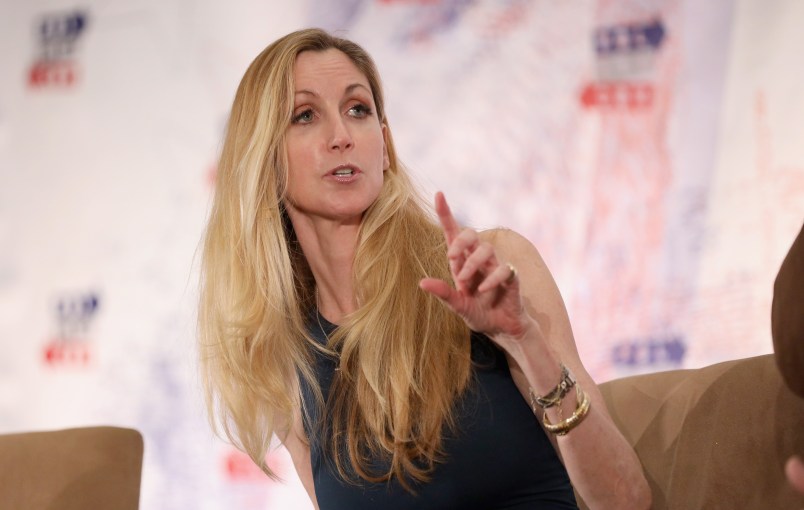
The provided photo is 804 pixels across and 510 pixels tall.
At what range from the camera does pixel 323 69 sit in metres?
1.67

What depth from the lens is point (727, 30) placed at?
2260 mm

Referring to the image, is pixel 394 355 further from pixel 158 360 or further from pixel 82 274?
pixel 82 274

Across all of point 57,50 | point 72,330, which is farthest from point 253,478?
point 57,50

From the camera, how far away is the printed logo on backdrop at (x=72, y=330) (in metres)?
2.76

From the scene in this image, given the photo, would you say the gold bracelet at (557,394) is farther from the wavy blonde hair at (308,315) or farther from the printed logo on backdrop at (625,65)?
the printed logo on backdrop at (625,65)

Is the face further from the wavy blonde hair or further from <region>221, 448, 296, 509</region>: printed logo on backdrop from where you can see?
<region>221, 448, 296, 509</region>: printed logo on backdrop

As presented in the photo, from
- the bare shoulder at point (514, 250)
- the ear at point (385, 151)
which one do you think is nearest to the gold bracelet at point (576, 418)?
the bare shoulder at point (514, 250)

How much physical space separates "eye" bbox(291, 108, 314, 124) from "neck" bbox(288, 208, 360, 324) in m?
0.17

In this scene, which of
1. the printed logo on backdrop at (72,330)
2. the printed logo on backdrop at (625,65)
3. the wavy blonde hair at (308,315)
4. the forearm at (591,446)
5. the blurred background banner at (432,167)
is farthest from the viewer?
the printed logo on backdrop at (72,330)

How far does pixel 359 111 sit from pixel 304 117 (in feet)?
0.34

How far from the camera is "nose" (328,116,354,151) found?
1.58 meters

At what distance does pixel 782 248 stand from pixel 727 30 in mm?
548

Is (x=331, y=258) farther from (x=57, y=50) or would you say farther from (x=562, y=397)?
(x=57, y=50)

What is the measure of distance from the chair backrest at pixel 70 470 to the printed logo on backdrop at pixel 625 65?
144 cm
